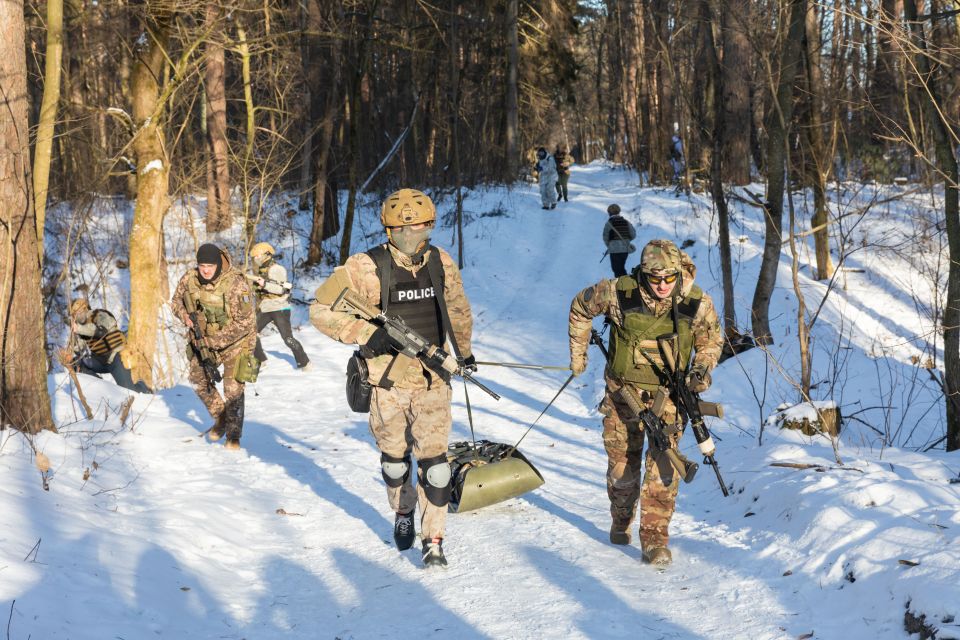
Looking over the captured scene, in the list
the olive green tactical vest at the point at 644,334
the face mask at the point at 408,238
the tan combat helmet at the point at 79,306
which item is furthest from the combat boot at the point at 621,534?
the tan combat helmet at the point at 79,306

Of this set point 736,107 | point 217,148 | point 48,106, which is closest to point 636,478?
point 48,106

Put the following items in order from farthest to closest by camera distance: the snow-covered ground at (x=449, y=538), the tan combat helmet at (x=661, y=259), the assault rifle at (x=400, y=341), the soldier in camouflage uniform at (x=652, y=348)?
the soldier in camouflage uniform at (x=652, y=348) → the assault rifle at (x=400, y=341) → the tan combat helmet at (x=661, y=259) → the snow-covered ground at (x=449, y=538)

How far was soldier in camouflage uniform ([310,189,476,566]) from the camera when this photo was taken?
491 cm

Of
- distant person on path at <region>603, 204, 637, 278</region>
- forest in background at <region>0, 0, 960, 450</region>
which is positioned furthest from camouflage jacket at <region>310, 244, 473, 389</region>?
distant person on path at <region>603, 204, 637, 278</region>

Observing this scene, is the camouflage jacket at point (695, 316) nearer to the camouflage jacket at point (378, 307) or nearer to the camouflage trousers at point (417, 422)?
the camouflage jacket at point (378, 307)

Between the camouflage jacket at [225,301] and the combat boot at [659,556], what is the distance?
4500 mm

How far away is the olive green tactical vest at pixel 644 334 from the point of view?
197 inches

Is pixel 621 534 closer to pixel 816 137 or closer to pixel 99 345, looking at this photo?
pixel 99 345

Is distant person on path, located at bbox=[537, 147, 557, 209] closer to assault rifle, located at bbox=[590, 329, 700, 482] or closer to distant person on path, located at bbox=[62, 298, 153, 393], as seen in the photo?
distant person on path, located at bbox=[62, 298, 153, 393]

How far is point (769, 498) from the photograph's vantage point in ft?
18.9

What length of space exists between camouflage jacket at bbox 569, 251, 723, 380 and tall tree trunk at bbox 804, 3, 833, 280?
6.49 m

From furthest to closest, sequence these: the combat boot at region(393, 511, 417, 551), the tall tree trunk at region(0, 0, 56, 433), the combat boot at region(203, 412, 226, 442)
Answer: the combat boot at region(203, 412, 226, 442) < the tall tree trunk at region(0, 0, 56, 433) < the combat boot at region(393, 511, 417, 551)

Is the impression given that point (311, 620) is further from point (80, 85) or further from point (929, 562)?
point (80, 85)

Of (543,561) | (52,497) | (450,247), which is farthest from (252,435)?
(450,247)
